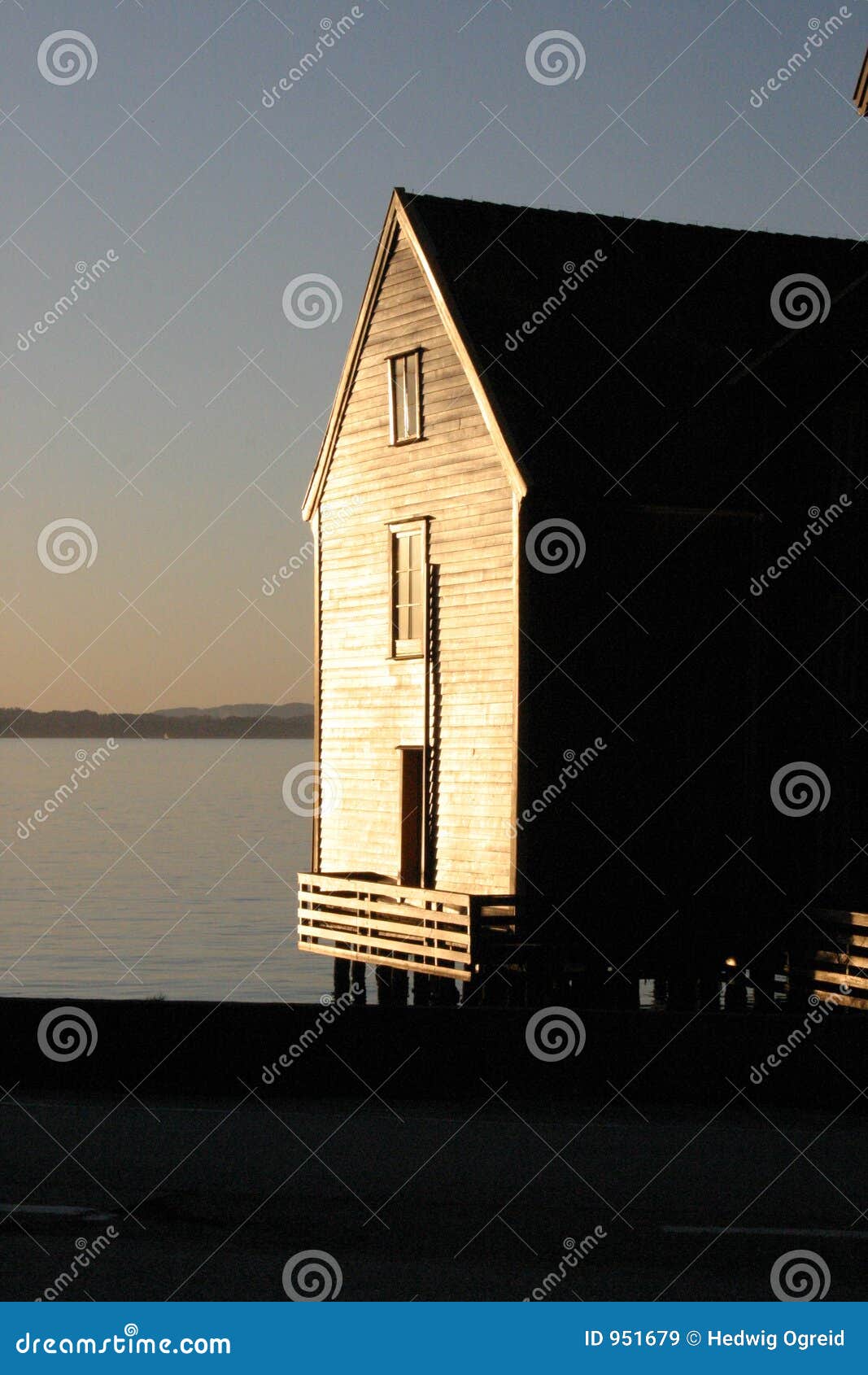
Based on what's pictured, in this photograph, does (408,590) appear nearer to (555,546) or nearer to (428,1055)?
(555,546)

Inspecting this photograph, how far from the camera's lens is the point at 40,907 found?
230 feet

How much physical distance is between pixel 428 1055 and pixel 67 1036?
120 inches

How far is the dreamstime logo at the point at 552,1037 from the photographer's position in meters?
14.2

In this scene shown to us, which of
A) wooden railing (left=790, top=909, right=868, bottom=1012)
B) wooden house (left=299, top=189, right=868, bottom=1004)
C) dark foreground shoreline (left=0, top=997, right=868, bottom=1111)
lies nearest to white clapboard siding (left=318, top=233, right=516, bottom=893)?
wooden house (left=299, top=189, right=868, bottom=1004)

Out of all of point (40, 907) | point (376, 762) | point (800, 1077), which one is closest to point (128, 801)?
point (40, 907)

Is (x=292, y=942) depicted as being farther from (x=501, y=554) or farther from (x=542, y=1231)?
(x=542, y=1231)

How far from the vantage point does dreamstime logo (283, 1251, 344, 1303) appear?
8.18m

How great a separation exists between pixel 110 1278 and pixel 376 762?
61.1 ft

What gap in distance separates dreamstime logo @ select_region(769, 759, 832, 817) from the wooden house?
0.05 m
